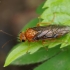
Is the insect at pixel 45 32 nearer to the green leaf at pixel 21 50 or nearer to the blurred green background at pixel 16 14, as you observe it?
the green leaf at pixel 21 50

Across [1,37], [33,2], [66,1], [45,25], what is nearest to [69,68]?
[45,25]

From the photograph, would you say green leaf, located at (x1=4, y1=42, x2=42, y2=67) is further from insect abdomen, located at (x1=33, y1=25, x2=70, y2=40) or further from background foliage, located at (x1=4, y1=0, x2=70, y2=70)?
insect abdomen, located at (x1=33, y1=25, x2=70, y2=40)

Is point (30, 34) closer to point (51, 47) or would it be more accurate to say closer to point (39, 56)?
point (39, 56)

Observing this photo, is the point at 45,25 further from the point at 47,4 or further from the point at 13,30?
the point at 13,30

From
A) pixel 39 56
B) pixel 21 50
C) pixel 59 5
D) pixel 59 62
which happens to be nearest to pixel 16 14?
pixel 39 56

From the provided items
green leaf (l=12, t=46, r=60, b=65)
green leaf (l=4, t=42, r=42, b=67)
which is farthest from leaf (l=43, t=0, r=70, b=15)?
green leaf (l=12, t=46, r=60, b=65)
